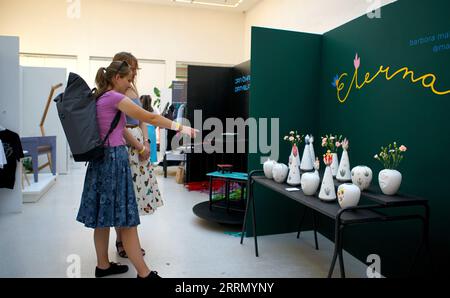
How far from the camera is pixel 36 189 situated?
15.4 feet

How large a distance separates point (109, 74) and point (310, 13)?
4648mm

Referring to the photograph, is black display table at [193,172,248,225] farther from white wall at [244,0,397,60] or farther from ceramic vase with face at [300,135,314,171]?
white wall at [244,0,397,60]

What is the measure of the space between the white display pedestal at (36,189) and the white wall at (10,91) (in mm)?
504

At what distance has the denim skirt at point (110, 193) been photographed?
2.20m

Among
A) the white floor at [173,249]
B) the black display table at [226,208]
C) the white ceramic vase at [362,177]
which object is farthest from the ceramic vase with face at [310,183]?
the black display table at [226,208]

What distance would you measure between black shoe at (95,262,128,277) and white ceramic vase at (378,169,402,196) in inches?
76.1

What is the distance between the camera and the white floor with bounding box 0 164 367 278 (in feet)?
8.70

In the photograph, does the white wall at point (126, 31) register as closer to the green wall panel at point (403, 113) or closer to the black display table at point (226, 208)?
the black display table at point (226, 208)

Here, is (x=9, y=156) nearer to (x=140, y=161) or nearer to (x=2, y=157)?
(x=2, y=157)

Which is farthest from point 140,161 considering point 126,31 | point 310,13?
point 126,31

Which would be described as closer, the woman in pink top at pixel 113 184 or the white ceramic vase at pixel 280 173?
the woman in pink top at pixel 113 184

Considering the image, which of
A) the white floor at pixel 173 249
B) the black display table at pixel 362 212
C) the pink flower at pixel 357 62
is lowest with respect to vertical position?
the white floor at pixel 173 249

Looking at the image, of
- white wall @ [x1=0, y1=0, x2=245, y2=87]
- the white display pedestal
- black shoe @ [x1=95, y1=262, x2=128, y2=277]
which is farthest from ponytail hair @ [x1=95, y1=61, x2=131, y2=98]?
white wall @ [x1=0, y1=0, x2=245, y2=87]

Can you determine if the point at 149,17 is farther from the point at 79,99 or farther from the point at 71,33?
the point at 79,99
